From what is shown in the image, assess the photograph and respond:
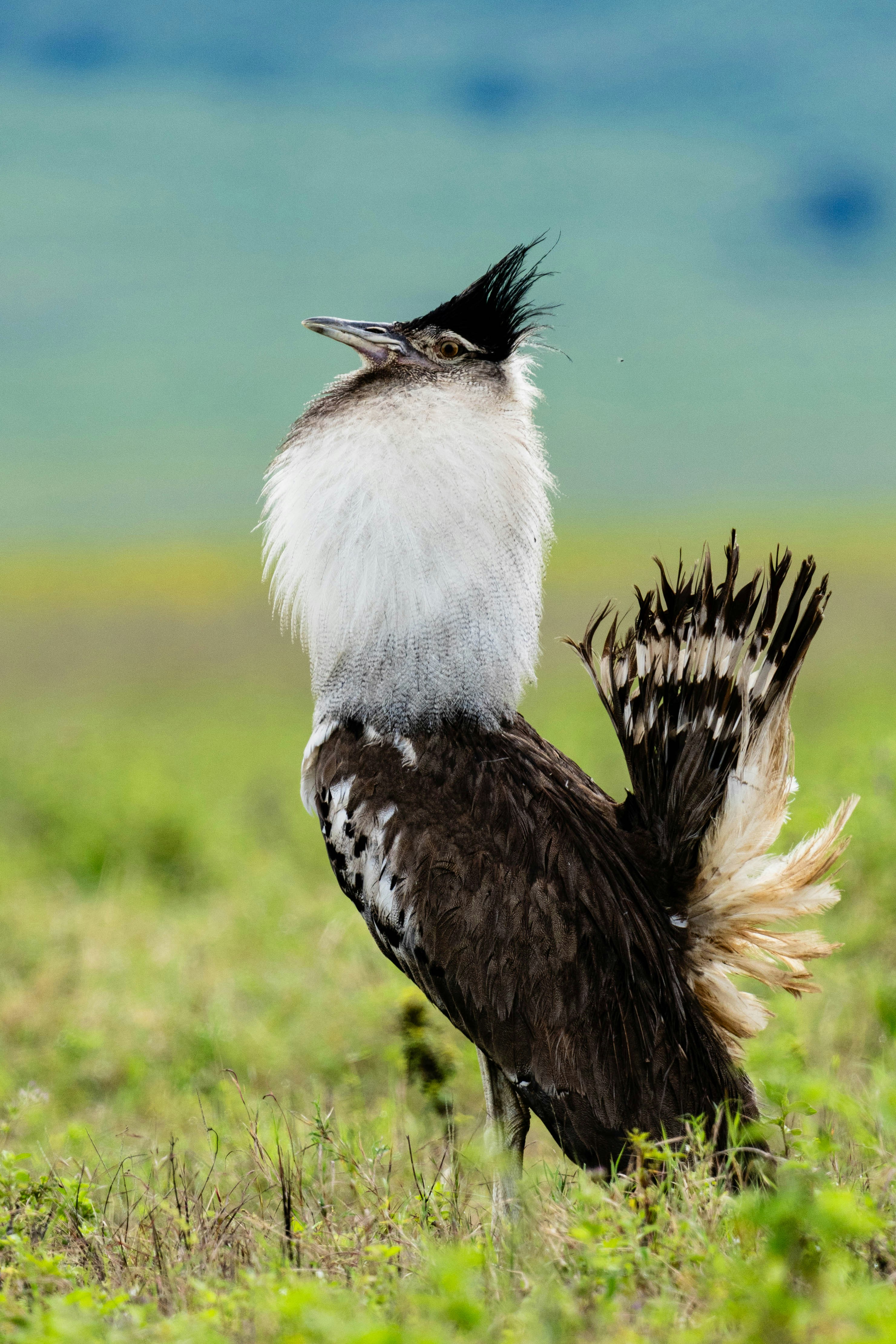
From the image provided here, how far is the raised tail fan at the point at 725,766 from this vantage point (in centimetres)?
297

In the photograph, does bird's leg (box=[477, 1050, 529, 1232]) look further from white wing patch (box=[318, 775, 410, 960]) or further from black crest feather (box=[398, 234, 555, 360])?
black crest feather (box=[398, 234, 555, 360])

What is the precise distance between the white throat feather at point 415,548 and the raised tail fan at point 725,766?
29 centimetres

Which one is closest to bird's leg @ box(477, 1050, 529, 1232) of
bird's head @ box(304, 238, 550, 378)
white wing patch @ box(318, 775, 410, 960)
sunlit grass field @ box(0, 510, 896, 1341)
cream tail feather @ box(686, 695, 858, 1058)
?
sunlit grass field @ box(0, 510, 896, 1341)

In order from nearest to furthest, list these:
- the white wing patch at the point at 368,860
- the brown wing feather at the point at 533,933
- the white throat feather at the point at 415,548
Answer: the brown wing feather at the point at 533,933 < the white wing patch at the point at 368,860 < the white throat feather at the point at 415,548

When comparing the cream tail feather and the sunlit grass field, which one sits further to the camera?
the cream tail feather

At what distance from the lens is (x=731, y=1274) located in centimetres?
202

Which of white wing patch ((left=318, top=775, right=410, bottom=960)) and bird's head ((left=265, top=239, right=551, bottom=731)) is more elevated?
bird's head ((left=265, top=239, right=551, bottom=731))

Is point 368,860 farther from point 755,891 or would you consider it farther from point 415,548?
point 755,891

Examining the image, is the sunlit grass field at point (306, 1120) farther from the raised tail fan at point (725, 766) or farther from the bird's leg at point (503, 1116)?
the raised tail fan at point (725, 766)

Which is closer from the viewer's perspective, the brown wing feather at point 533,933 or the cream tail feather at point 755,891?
the brown wing feather at point 533,933

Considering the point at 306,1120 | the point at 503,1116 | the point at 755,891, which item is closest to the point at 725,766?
the point at 755,891

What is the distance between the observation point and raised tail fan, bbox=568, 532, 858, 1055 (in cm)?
297

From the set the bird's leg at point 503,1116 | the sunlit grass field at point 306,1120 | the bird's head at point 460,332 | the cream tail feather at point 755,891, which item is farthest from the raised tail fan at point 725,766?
the bird's head at point 460,332

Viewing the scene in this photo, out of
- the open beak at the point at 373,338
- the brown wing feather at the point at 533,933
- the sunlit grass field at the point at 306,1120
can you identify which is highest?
the open beak at the point at 373,338
